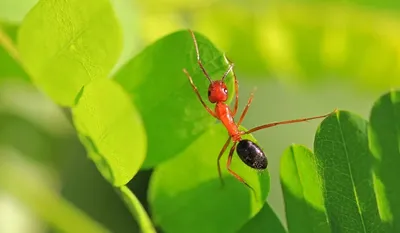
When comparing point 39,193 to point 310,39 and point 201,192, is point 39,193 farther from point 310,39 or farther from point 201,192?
point 310,39

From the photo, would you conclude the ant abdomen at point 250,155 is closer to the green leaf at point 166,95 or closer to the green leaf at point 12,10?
the green leaf at point 166,95

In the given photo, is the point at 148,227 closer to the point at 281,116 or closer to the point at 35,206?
the point at 35,206

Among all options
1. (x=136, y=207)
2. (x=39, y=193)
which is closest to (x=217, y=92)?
(x=136, y=207)

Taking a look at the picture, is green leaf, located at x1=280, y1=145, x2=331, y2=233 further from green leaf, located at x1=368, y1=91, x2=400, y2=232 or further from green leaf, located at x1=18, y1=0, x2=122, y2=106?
green leaf, located at x1=18, y1=0, x2=122, y2=106

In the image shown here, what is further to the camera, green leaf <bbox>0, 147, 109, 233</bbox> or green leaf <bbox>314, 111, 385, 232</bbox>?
green leaf <bbox>0, 147, 109, 233</bbox>

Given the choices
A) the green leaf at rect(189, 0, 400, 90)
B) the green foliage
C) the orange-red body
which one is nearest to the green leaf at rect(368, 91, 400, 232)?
the green foliage

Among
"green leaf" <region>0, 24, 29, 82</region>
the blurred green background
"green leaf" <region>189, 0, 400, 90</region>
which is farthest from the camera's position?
"green leaf" <region>189, 0, 400, 90</region>
